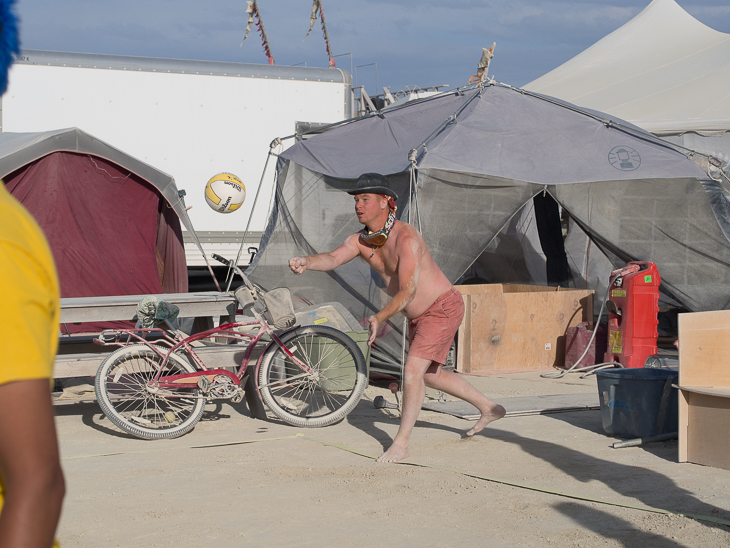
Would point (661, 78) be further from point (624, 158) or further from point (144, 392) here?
point (144, 392)

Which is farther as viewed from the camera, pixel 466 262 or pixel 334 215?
pixel 334 215

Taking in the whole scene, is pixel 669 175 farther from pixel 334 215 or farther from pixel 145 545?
pixel 145 545

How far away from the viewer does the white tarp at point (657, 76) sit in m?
12.7

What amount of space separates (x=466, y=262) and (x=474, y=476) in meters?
3.94

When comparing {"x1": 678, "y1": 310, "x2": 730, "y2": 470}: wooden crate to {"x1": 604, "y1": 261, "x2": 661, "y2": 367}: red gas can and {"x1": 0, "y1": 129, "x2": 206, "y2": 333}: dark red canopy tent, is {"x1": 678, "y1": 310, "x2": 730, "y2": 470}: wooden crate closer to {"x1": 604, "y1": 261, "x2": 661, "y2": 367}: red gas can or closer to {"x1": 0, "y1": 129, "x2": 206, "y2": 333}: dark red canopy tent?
{"x1": 604, "y1": 261, "x2": 661, "y2": 367}: red gas can

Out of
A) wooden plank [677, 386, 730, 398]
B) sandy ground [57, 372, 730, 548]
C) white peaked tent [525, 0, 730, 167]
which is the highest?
white peaked tent [525, 0, 730, 167]

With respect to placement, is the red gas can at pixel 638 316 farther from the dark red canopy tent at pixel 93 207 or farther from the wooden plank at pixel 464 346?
the dark red canopy tent at pixel 93 207

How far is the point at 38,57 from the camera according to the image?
10.6 m

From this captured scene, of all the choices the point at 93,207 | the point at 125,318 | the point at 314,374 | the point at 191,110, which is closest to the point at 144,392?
the point at 125,318

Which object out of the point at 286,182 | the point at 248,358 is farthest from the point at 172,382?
the point at 286,182

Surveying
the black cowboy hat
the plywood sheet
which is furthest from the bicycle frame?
the black cowboy hat

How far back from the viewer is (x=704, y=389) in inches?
179

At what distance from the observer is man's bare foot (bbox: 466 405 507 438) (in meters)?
5.19

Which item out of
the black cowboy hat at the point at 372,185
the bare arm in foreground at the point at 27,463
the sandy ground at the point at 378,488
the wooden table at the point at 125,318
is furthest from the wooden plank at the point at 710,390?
the bare arm in foreground at the point at 27,463
